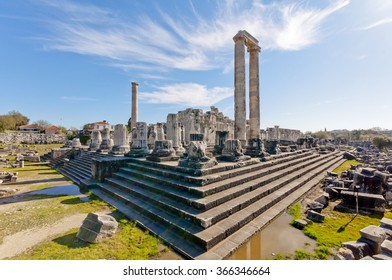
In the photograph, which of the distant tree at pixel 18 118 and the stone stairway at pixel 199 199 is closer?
the stone stairway at pixel 199 199

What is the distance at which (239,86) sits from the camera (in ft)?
45.3

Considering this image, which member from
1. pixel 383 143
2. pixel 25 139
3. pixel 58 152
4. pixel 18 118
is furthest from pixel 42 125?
pixel 383 143

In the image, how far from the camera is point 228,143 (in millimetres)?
9312

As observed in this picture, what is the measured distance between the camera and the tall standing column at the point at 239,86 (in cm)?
1329

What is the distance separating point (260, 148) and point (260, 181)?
4.08 m

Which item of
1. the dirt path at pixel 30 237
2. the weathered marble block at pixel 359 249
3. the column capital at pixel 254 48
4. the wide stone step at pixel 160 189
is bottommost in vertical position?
the dirt path at pixel 30 237

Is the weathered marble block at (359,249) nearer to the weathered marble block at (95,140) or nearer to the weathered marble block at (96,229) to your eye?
the weathered marble block at (96,229)

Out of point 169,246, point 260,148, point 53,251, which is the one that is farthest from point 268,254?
point 260,148

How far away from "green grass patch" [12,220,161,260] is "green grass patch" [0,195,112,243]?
135 cm

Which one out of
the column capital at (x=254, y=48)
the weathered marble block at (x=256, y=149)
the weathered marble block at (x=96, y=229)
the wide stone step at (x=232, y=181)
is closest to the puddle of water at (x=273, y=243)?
the wide stone step at (x=232, y=181)

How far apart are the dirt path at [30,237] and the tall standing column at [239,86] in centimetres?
1176

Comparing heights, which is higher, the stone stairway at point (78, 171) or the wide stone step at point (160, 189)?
the wide stone step at point (160, 189)

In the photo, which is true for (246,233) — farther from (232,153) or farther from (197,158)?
(232,153)
